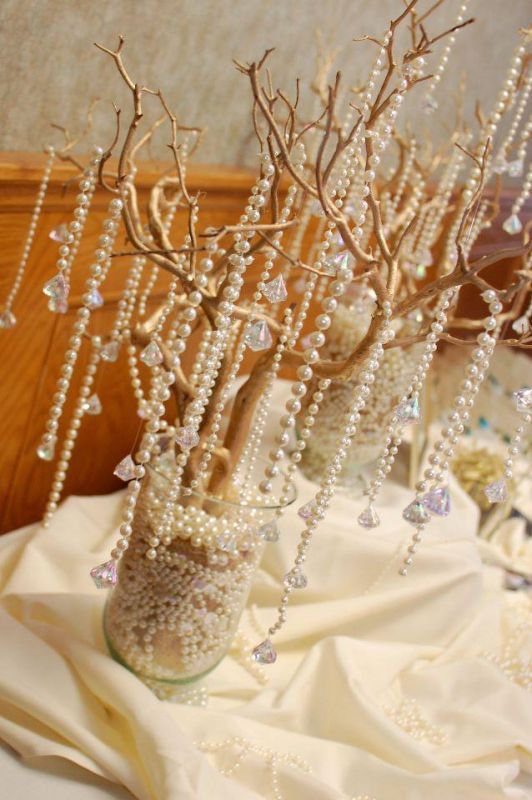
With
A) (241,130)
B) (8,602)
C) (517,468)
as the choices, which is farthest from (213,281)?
(517,468)

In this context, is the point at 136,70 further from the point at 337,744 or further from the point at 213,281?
the point at 337,744

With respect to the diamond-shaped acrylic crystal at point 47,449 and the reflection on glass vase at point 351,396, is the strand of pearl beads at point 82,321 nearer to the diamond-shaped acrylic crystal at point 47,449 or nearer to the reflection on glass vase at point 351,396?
the diamond-shaped acrylic crystal at point 47,449

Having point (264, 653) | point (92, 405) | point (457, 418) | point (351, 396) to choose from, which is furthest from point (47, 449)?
Answer: point (351, 396)

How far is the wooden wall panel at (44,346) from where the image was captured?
109 cm

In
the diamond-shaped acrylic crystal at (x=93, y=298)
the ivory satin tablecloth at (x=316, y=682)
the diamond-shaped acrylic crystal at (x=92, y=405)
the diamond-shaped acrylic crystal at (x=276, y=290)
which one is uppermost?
the diamond-shaped acrylic crystal at (x=276, y=290)

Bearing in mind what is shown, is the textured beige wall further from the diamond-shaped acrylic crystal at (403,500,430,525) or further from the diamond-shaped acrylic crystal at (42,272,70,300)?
the diamond-shaped acrylic crystal at (403,500,430,525)

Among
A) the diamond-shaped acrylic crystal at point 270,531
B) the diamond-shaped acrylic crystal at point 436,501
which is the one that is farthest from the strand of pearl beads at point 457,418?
the diamond-shaped acrylic crystal at point 270,531

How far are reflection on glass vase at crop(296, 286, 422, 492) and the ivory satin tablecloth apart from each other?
3.5 inches

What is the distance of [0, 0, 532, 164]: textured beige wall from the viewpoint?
42.3 inches

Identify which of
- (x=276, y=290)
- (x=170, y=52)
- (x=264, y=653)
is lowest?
(x=264, y=653)

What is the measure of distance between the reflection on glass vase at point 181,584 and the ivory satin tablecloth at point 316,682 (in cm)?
4

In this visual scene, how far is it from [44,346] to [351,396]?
0.47m

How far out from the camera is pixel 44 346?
1228mm

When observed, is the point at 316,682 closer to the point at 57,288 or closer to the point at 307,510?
the point at 307,510
